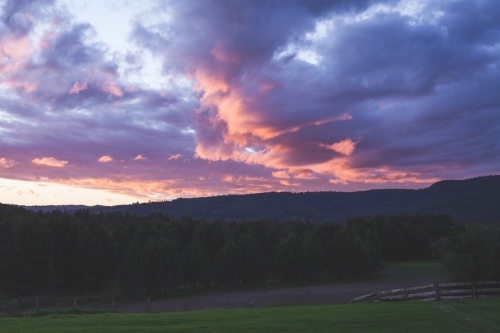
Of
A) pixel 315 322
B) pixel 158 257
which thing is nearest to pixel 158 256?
pixel 158 257

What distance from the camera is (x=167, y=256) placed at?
73500 millimetres

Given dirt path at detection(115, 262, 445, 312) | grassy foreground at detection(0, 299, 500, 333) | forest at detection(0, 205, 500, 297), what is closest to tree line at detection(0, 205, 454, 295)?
forest at detection(0, 205, 500, 297)

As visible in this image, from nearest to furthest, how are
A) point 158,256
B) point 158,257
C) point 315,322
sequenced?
point 315,322, point 158,257, point 158,256

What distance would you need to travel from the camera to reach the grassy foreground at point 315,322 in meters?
22.3

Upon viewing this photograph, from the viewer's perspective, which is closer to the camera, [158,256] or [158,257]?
[158,257]

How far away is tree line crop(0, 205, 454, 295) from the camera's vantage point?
6994cm

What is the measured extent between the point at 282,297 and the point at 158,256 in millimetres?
22627

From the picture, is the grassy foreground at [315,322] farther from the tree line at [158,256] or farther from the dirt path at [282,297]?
the tree line at [158,256]

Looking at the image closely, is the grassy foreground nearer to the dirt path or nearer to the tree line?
the dirt path

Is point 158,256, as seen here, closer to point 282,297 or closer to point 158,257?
point 158,257

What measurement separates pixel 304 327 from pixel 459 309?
40.8 feet

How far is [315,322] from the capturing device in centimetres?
2445

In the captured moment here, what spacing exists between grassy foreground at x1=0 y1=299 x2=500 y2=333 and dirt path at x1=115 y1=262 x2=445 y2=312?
834 inches

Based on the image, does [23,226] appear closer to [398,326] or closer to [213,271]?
[213,271]
